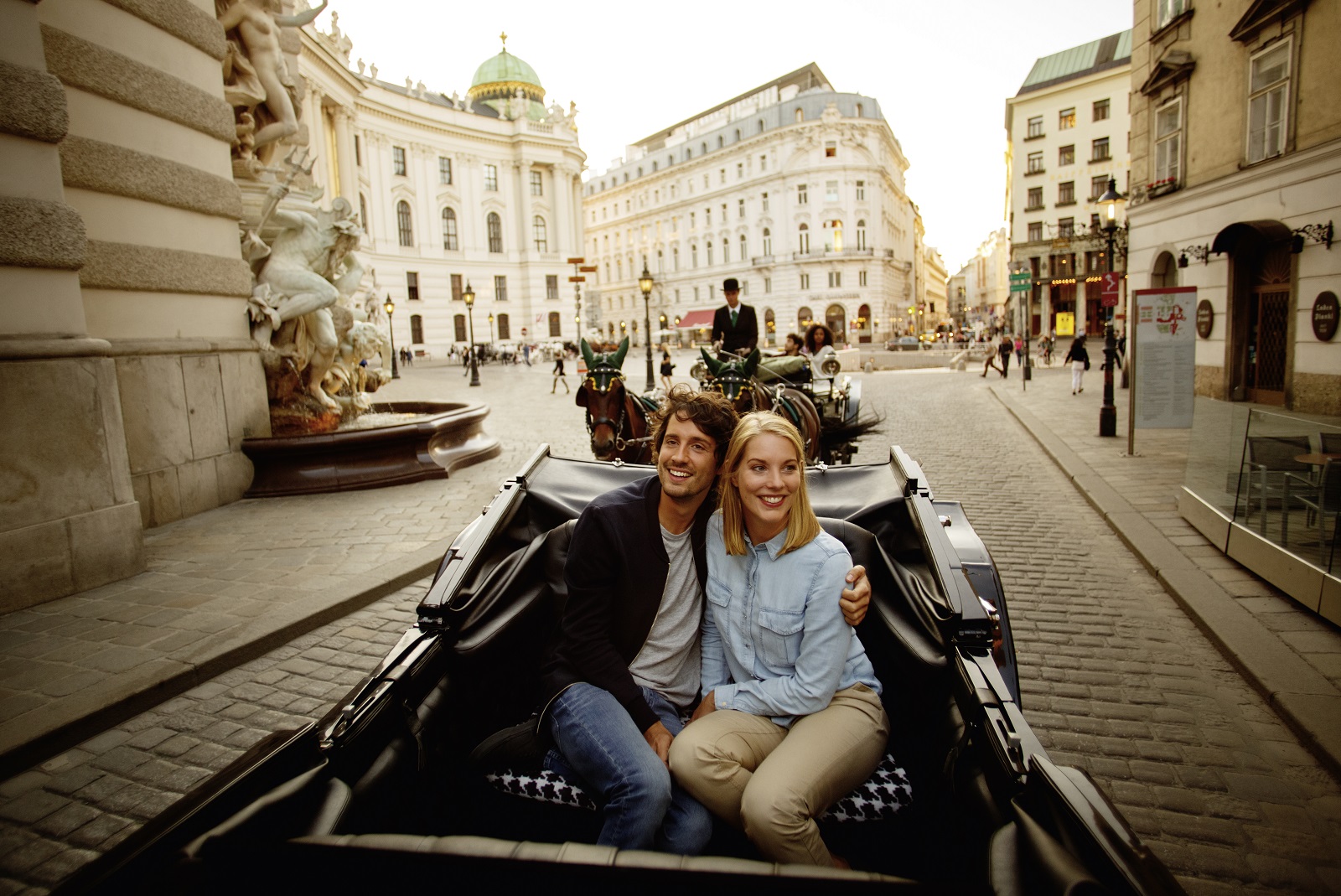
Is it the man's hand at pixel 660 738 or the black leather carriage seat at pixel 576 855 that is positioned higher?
the black leather carriage seat at pixel 576 855

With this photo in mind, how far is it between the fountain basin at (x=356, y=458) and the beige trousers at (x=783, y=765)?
8497mm

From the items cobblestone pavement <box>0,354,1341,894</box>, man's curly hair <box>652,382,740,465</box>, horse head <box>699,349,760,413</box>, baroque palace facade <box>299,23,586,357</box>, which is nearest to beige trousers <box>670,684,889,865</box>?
man's curly hair <box>652,382,740,465</box>

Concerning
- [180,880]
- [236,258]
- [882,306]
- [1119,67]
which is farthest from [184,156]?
[882,306]

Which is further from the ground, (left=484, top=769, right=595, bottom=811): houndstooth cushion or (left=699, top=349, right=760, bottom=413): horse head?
(left=699, top=349, right=760, bottom=413): horse head

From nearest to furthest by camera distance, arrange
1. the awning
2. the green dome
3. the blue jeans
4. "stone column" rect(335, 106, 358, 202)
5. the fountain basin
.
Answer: the blue jeans, the fountain basin, "stone column" rect(335, 106, 358, 202), the green dome, the awning

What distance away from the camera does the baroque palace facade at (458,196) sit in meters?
52.0

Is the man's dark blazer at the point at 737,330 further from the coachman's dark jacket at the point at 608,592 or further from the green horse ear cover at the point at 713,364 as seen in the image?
the coachman's dark jacket at the point at 608,592

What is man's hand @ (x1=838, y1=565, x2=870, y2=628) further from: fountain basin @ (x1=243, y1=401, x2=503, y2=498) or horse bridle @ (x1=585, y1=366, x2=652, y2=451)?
fountain basin @ (x1=243, y1=401, x2=503, y2=498)

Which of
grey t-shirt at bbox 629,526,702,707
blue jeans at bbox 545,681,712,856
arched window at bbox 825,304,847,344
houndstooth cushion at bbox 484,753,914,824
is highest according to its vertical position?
arched window at bbox 825,304,847,344

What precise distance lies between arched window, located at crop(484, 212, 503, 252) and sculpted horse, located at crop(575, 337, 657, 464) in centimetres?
5844

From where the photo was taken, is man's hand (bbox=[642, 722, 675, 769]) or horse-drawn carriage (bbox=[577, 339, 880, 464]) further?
horse-drawn carriage (bbox=[577, 339, 880, 464])

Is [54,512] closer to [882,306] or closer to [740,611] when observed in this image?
[740,611]

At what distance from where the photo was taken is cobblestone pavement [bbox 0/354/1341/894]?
2.96m

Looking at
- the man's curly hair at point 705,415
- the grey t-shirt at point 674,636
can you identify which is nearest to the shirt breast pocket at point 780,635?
the grey t-shirt at point 674,636
